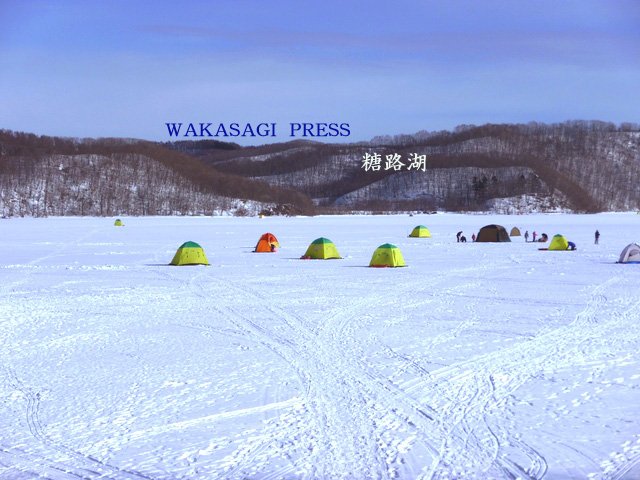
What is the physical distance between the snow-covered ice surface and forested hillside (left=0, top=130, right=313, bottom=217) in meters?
130

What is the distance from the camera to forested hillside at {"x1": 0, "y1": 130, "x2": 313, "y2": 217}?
493ft

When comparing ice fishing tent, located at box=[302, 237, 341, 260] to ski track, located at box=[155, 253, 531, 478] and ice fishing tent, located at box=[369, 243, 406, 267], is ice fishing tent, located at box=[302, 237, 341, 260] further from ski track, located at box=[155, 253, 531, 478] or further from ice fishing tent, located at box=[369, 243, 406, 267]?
ski track, located at box=[155, 253, 531, 478]

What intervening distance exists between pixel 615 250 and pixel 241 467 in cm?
2843

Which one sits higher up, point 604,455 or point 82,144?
point 82,144

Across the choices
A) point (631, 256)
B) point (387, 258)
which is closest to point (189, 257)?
point (387, 258)

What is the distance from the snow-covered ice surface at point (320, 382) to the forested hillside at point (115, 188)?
130m

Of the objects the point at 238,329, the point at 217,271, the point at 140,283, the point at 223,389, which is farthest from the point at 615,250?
the point at 223,389

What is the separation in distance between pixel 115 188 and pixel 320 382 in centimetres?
15947

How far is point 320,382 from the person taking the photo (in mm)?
8141

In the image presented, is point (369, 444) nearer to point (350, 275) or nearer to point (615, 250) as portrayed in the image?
point (350, 275)

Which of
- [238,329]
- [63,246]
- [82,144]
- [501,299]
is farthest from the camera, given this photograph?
[82,144]

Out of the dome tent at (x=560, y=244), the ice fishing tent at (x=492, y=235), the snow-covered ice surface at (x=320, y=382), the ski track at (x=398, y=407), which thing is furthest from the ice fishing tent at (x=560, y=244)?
the ski track at (x=398, y=407)

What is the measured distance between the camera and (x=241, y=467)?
5602 mm

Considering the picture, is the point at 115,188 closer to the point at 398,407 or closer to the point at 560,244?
the point at 560,244
